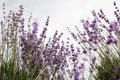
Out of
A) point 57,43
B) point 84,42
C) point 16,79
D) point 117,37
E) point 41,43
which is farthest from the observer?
point 57,43

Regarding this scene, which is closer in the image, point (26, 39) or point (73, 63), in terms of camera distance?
point (26, 39)

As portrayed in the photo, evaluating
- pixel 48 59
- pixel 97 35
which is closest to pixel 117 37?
pixel 97 35

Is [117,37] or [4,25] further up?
[4,25]

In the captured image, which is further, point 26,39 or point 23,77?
point 26,39

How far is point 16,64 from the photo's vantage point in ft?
10.9

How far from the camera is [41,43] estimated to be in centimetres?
368

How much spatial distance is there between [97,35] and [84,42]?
23cm

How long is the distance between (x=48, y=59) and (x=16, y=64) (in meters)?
0.54

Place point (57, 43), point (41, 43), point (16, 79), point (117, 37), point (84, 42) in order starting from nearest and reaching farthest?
point (16, 79)
point (117, 37)
point (41, 43)
point (84, 42)
point (57, 43)

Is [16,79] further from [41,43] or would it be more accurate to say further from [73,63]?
[73,63]

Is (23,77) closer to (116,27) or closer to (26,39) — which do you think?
(26,39)

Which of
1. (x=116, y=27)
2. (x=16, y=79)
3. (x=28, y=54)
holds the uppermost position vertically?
(x=116, y=27)

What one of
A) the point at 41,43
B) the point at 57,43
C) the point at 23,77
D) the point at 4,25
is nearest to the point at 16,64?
the point at 23,77

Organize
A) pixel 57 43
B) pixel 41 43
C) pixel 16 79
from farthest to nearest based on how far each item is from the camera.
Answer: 1. pixel 57 43
2. pixel 41 43
3. pixel 16 79
